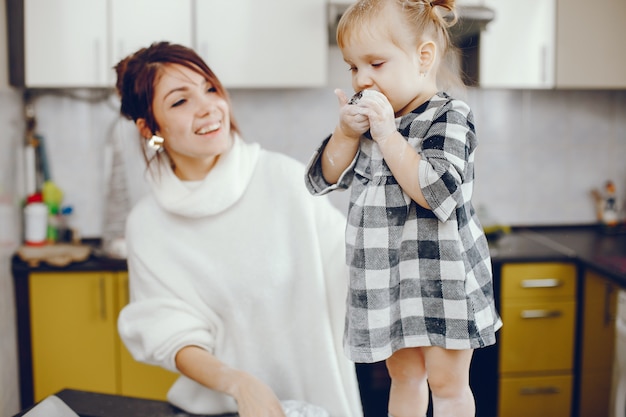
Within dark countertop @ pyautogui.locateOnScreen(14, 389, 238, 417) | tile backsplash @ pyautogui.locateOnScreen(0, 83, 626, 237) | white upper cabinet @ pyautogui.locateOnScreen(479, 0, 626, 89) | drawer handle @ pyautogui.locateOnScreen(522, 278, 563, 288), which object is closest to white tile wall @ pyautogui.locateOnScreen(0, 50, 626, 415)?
Answer: tile backsplash @ pyautogui.locateOnScreen(0, 83, 626, 237)

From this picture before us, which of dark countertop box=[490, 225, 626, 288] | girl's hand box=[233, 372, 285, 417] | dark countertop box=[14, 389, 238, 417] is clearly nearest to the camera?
girl's hand box=[233, 372, 285, 417]

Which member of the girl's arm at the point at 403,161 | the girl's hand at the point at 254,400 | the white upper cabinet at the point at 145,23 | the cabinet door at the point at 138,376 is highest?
the white upper cabinet at the point at 145,23

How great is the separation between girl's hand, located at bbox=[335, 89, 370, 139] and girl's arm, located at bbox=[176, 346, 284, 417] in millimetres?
554

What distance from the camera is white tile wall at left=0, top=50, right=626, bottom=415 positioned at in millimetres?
2932

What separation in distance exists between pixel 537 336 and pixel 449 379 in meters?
2.00

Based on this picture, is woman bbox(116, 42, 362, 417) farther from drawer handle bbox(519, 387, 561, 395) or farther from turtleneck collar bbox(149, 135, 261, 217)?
drawer handle bbox(519, 387, 561, 395)

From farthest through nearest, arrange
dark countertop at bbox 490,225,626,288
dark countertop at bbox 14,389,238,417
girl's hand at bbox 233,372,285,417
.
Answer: dark countertop at bbox 490,225,626,288 → dark countertop at bbox 14,389,238,417 → girl's hand at bbox 233,372,285,417

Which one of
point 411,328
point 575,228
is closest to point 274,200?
point 411,328

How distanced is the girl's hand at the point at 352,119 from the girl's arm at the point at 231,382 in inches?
21.8

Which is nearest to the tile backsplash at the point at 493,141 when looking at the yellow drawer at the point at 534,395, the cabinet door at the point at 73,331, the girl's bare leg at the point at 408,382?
the cabinet door at the point at 73,331

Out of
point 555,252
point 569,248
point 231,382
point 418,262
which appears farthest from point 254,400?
point 569,248

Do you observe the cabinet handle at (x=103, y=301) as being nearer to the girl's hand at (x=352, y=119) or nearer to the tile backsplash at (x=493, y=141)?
the tile backsplash at (x=493, y=141)

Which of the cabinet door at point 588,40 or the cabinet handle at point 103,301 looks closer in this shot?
the cabinet handle at point 103,301

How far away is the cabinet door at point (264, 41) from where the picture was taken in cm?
260
